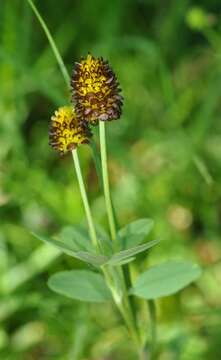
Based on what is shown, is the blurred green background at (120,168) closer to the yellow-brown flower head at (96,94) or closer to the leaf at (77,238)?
the leaf at (77,238)

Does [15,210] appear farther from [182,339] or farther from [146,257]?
[182,339]

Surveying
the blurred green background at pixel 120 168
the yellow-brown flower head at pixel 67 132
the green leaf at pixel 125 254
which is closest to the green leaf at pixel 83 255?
the green leaf at pixel 125 254

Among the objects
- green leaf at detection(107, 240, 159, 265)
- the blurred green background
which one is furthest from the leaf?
the blurred green background

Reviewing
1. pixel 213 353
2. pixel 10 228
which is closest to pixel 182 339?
pixel 213 353

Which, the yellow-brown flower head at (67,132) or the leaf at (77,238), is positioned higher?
the yellow-brown flower head at (67,132)

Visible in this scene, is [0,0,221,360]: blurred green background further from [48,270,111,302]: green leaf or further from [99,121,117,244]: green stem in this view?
[99,121,117,244]: green stem
